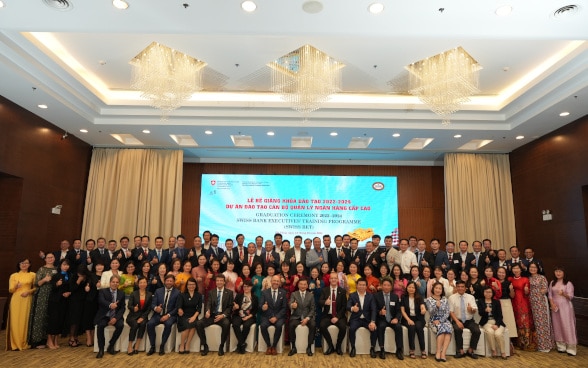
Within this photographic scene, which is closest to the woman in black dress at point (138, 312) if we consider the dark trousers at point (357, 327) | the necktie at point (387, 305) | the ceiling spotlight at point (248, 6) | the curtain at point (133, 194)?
the dark trousers at point (357, 327)

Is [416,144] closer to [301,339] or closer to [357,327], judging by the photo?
[357,327]

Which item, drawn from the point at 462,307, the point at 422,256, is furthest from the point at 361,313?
the point at 422,256

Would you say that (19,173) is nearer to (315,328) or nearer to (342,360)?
(315,328)

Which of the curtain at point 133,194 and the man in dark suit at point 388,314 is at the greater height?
the curtain at point 133,194

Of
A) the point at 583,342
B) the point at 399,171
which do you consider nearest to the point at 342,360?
the point at 583,342

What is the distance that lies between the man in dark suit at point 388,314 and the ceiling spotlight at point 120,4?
15.2 feet

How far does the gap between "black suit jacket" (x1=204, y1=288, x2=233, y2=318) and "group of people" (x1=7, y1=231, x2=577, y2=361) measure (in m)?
0.01

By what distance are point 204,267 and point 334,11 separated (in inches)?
175

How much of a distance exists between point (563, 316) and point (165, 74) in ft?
21.3

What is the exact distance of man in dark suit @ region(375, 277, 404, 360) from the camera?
551 centimetres

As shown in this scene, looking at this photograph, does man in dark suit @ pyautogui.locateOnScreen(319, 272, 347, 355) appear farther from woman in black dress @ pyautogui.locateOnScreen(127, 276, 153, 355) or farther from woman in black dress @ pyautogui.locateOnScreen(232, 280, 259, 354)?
woman in black dress @ pyautogui.locateOnScreen(127, 276, 153, 355)

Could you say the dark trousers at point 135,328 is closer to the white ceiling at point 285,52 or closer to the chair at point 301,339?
the chair at point 301,339

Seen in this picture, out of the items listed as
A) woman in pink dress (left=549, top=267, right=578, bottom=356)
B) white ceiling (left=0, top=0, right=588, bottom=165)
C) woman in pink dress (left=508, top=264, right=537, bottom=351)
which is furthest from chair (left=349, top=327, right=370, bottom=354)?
white ceiling (left=0, top=0, right=588, bottom=165)

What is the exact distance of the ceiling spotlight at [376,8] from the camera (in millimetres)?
3965
